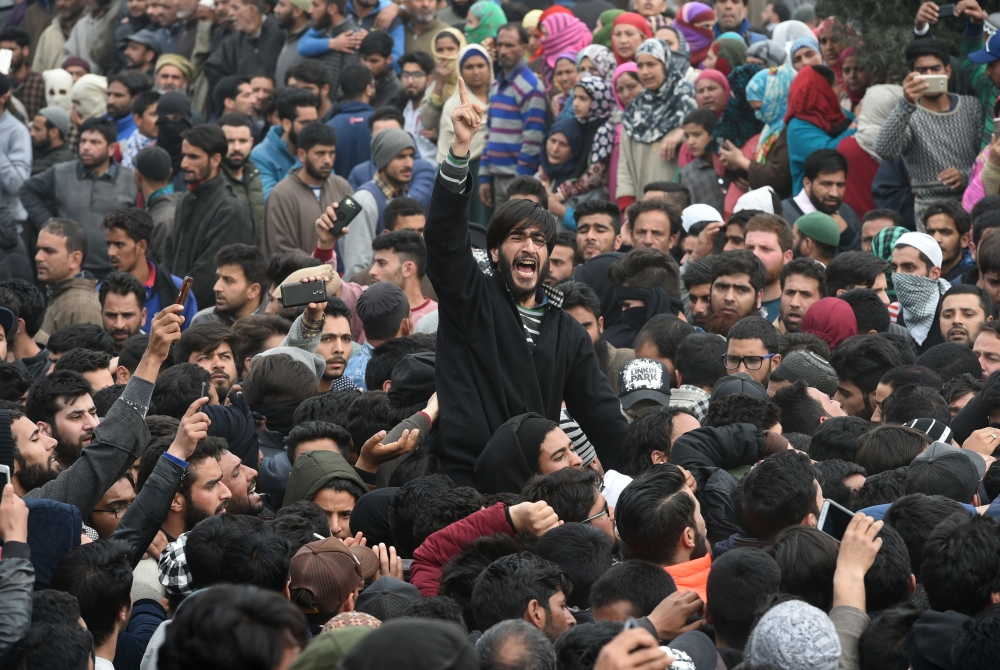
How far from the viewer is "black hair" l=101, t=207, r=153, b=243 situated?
351 inches

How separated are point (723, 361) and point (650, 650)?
3945 mm

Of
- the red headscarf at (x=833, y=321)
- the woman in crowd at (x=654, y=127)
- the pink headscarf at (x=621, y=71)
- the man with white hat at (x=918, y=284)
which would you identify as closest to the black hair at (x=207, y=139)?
the woman in crowd at (x=654, y=127)

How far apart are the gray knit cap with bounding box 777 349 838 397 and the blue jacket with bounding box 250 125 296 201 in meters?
5.65

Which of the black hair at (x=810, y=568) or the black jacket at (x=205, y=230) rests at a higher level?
the black hair at (x=810, y=568)

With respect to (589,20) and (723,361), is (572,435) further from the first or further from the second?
(589,20)

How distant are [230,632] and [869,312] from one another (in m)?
5.66

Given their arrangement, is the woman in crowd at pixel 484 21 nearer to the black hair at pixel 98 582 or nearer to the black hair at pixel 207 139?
the black hair at pixel 207 139

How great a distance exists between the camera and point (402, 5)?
1438cm

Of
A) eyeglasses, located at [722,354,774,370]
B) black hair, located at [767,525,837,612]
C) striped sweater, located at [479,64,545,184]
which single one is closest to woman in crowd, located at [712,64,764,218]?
striped sweater, located at [479,64,545,184]

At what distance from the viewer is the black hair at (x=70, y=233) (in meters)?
8.90

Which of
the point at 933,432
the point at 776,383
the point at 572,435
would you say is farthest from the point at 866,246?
the point at 572,435

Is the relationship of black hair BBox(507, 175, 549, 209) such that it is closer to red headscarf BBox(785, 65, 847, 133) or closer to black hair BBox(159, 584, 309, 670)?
red headscarf BBox(785, 65, 847, 133)

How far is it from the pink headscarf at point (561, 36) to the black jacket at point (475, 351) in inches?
305

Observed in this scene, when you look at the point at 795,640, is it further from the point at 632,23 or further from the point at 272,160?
the point at 632,23
